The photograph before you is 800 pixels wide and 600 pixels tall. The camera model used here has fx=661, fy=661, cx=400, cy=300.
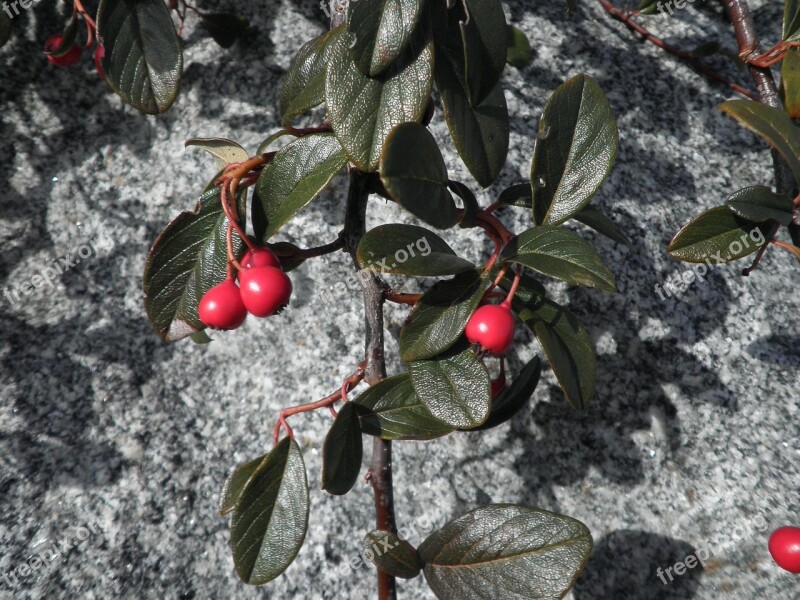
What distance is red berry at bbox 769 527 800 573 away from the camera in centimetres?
100

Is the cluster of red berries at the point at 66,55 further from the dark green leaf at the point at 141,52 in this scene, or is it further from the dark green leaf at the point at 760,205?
the dark green leaf at the point at 760,205

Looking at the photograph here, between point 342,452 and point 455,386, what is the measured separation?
0.18m

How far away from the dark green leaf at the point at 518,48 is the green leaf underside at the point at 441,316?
80 centimetres

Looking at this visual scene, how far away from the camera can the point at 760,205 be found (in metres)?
0.95

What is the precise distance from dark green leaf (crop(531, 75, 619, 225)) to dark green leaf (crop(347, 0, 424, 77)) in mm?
216

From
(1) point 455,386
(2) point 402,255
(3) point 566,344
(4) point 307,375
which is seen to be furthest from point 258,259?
(4) point 307,375

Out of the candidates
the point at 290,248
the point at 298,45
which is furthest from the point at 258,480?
the point at 298,45

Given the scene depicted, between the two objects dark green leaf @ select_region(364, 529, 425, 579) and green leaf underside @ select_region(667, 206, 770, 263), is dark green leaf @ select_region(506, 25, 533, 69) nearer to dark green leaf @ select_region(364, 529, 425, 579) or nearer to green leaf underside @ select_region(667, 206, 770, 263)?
green leaf underside @ select_region(667, 206, 770, 263)

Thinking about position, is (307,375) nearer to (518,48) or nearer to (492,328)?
(492,328)

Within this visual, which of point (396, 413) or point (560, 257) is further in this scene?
point (396, 413)

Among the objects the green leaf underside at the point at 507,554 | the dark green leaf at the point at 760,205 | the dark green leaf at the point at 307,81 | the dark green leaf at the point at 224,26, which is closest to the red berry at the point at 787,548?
the green leaf underside at the point at 507,554

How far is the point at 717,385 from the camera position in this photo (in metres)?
1.28

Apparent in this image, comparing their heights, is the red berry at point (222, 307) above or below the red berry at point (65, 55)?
below

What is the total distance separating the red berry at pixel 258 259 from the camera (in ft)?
2.78
